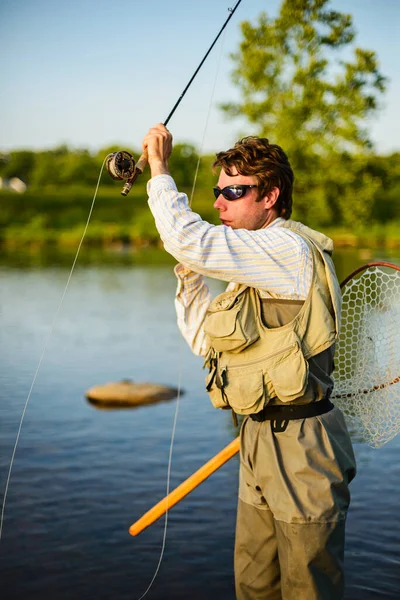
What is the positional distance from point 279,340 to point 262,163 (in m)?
0.58

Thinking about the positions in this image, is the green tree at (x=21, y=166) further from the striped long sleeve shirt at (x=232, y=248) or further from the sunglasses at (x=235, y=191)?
the striped long sleeve shirt at (x=232, y=248)

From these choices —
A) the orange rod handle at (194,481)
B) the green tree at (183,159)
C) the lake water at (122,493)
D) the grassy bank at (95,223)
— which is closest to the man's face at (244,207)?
the orange rod handle at (194,481)

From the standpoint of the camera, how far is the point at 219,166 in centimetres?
286

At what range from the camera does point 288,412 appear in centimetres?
261

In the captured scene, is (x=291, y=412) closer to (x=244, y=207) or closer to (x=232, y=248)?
(x=232, y=248)

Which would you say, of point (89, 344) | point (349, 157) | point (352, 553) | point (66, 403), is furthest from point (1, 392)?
point (349, 157)

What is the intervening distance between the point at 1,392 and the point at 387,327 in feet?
18.8

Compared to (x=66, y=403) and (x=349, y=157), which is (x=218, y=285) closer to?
(x=66, y=403)

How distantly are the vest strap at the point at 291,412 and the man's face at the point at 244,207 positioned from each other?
23.7 inches

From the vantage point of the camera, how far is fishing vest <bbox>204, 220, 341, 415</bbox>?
99.3 inches

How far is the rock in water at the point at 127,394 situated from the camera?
8386mm

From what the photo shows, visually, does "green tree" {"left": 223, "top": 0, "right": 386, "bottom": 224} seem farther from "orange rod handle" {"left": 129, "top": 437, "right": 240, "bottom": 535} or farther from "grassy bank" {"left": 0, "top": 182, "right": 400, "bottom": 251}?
"orange rod handle" {"left": 129, "top": 437, "right": 240, "bottom": 535}

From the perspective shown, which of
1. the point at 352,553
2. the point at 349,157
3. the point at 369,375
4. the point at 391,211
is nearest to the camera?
the point at 369,375

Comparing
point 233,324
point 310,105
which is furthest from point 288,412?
point 310,105
